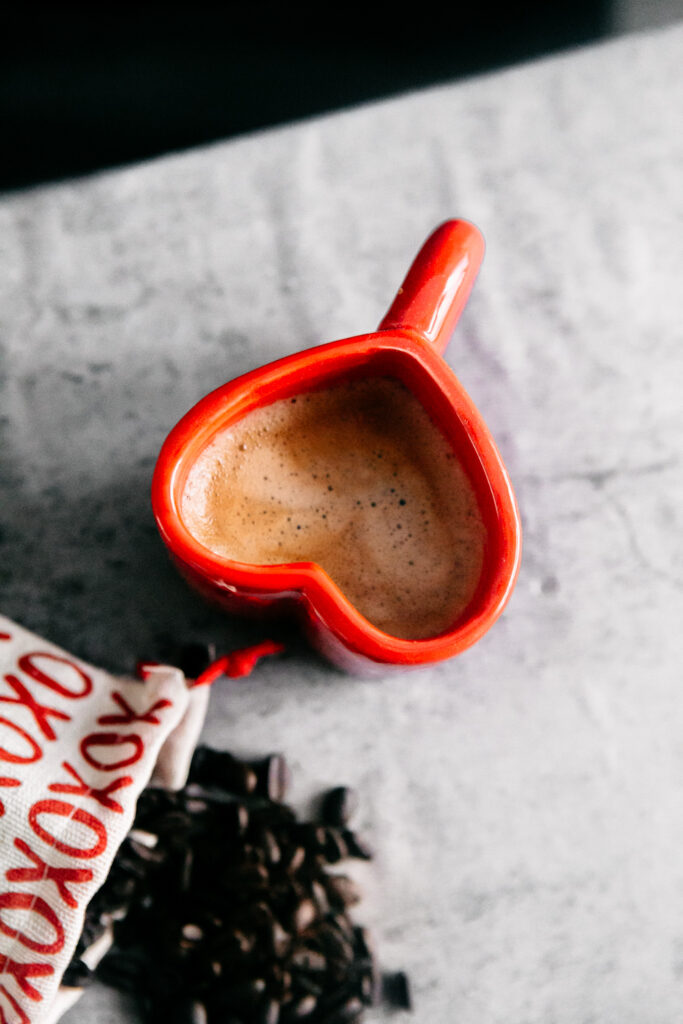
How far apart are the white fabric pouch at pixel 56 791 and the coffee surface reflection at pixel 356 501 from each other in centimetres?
16

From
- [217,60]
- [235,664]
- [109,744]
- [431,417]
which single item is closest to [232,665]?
[235,664]

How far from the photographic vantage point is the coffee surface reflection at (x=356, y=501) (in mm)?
631

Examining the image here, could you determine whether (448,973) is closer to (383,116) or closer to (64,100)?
(383,116)

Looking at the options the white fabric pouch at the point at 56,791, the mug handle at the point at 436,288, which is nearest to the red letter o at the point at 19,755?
the white fabric pouch at the point at 56,791

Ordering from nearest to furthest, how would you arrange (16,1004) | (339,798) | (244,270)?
1. (16,1004)
2. (339,798)
3. (244,270)

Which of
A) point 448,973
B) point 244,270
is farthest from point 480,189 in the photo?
point 448,973

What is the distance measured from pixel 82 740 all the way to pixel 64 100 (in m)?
0.76

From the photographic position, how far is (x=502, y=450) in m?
0.83

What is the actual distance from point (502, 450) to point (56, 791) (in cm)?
55

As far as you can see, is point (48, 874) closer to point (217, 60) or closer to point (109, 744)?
point (109, 744)

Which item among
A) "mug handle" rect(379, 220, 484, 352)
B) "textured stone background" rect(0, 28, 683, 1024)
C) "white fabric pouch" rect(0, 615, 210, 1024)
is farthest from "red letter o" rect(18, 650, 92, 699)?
"mug handle" rect(379, 220, 484, 352)

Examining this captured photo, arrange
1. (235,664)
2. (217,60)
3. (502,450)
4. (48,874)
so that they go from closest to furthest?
(48,874), (235,664), (502,450), (217,60)

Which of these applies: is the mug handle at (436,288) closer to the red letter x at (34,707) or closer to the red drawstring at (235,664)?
the red drawstring at (235,664)

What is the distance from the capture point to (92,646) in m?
0.77
